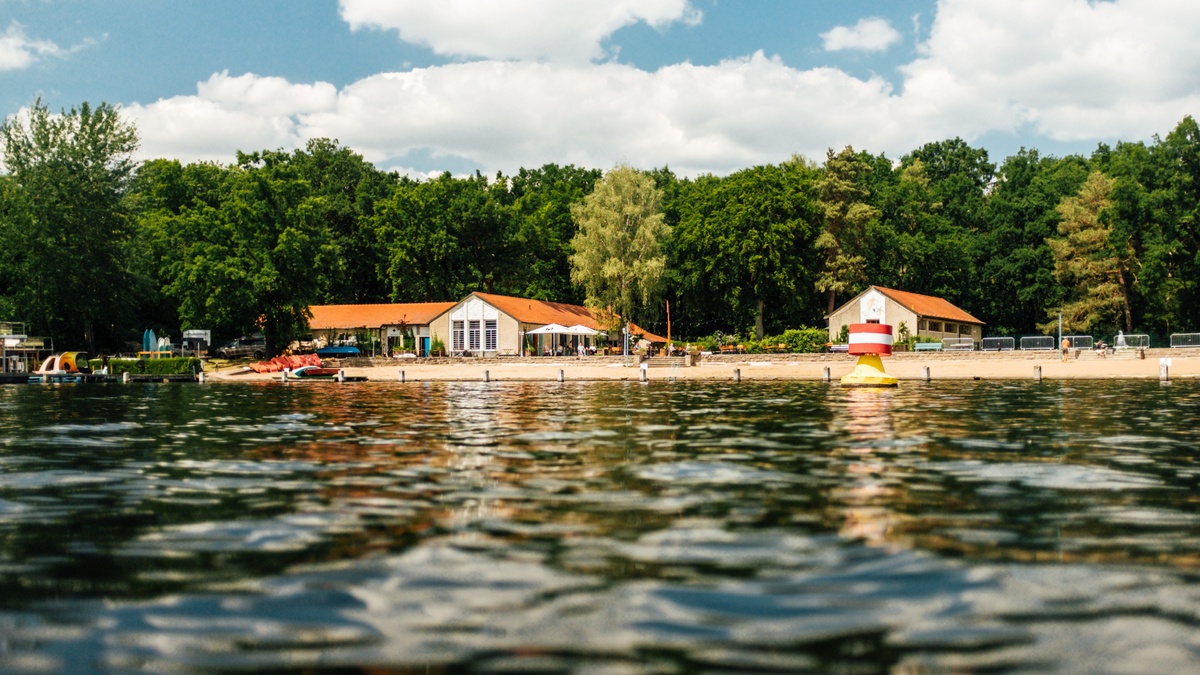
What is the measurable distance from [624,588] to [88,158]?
7475 cm

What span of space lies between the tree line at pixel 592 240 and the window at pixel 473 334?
969cm

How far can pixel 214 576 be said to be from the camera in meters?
6.37

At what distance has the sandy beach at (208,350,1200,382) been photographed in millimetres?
52406

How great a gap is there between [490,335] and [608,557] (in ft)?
239

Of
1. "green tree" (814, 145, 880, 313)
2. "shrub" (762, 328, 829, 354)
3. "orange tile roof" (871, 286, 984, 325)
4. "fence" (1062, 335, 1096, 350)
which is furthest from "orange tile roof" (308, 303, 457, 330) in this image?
"fence" (1062, 335, 1096, 350)

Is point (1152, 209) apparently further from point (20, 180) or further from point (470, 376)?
point (20, 180)

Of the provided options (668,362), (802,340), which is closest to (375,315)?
(668,362)

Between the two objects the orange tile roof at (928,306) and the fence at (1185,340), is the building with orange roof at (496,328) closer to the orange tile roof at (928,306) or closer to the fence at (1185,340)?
the orange tile roof at (928,306)

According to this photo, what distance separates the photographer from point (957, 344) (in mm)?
74312

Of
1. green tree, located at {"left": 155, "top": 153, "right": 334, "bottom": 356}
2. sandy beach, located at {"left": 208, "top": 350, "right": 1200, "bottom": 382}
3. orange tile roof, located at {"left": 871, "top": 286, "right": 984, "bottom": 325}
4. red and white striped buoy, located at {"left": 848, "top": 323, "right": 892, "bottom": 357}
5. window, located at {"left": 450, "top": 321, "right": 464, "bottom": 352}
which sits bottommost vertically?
sandy beach, located at {"left": 208, "top": 350, "right": 1200, "bottom": 382}

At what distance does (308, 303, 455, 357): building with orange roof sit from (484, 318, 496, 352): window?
4484 millimetres

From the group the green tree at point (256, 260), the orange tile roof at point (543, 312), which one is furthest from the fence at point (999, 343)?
the green tree at point (256, 260)

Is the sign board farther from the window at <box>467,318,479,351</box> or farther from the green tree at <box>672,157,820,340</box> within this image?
the green tree at <box>672,157,820,340</box>

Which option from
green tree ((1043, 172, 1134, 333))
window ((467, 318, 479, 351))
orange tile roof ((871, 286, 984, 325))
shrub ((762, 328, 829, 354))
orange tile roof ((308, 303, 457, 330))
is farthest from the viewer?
orange tile roof ((308, 303, 457, 330))
